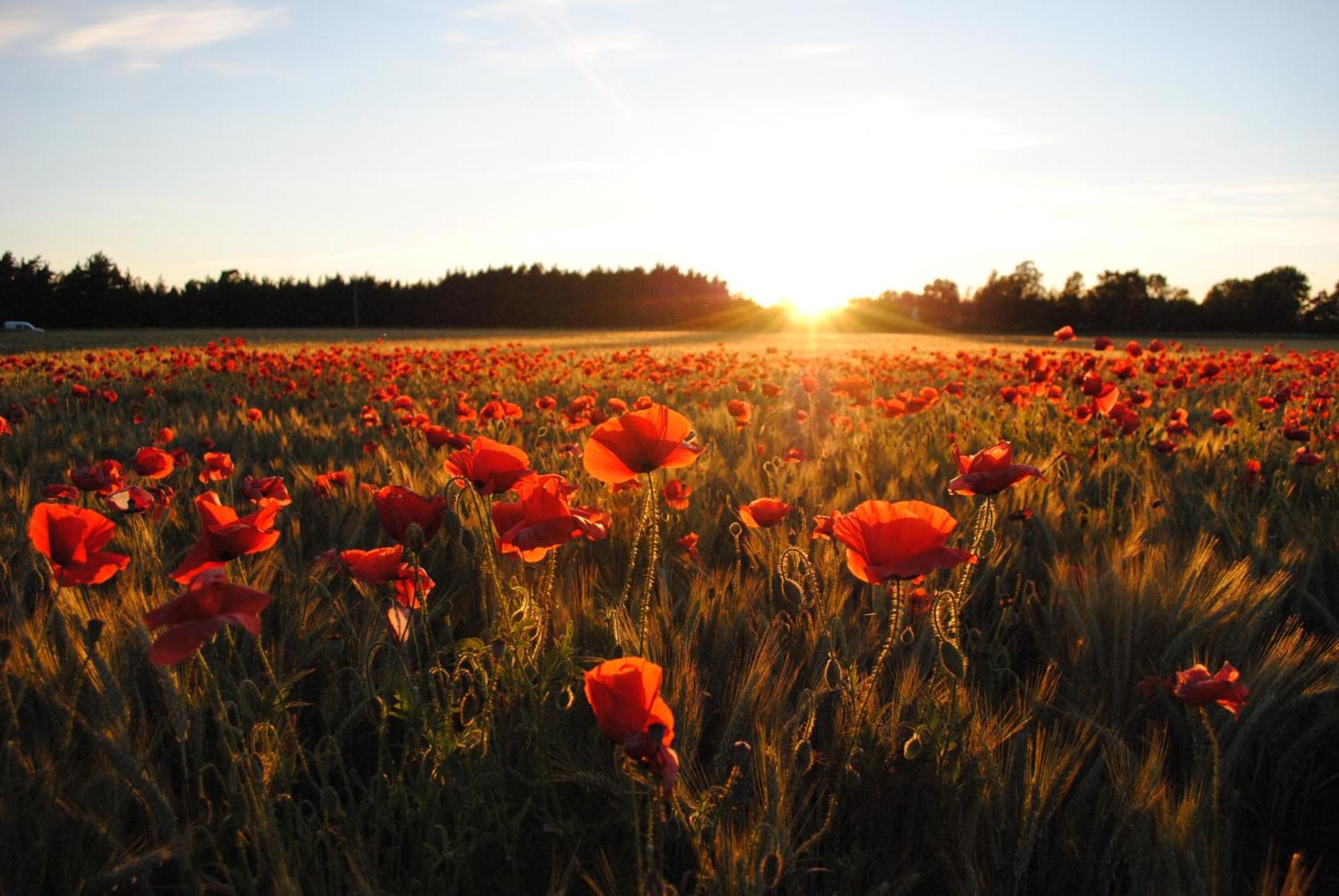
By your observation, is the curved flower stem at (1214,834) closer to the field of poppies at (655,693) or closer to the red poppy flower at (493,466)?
the field of poppies at (655,693)

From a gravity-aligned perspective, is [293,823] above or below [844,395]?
below

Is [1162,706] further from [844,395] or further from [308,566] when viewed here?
[844,395]

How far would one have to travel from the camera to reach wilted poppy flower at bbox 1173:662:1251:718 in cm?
99

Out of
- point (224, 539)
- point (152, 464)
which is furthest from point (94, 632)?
point (152, 464)

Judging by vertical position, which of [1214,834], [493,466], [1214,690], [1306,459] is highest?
[493,466]

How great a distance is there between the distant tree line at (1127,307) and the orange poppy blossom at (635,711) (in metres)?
48.3

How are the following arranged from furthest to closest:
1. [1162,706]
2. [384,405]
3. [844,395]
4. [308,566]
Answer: [384,405], [844,395], [308,566], [1162,706]

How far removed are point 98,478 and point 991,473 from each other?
6.00 ft

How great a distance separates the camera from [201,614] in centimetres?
90

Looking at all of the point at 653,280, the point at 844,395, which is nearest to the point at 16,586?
the point at 844,395

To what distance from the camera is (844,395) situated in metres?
4.23

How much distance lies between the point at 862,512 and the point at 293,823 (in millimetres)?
892

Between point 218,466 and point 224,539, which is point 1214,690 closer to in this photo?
point 224,539

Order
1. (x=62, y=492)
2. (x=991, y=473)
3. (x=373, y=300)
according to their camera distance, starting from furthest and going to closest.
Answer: (x=373, y=300), (x=62, y=492), (x=991, y=473)
